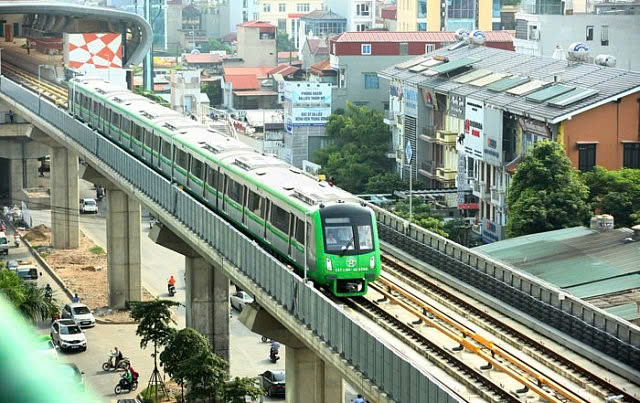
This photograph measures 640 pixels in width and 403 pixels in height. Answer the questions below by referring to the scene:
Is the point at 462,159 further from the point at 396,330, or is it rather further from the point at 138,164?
the point at 396,330

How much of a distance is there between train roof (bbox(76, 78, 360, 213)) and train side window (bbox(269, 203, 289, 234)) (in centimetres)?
40

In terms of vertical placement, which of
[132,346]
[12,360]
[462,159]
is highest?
[12,360]

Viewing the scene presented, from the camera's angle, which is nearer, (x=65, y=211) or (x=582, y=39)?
(x=65, y=211)

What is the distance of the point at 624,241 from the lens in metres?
43.6

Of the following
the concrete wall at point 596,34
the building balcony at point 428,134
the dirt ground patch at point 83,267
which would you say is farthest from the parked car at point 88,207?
the concrete wall at point 596,34

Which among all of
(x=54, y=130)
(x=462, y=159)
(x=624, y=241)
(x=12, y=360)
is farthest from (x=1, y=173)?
(x=12, y=360)

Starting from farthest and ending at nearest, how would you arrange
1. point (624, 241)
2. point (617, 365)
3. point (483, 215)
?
1. point (483, 215)
2. point (624, 241)
3. point (617, 365)

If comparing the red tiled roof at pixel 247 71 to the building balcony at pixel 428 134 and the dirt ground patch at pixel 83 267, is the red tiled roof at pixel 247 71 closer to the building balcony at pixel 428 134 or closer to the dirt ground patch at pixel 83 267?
the building balcony at pixel 428 134

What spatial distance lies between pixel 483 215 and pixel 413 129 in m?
14.2

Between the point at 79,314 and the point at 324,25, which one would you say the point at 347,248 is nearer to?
the point at 79,314

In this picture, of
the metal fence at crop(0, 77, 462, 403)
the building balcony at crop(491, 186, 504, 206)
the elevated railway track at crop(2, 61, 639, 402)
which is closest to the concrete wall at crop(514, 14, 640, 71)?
the building balcony at crop(491, 186, 504, 206)

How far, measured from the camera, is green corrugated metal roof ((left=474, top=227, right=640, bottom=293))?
38.8m

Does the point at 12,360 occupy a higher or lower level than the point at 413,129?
higher

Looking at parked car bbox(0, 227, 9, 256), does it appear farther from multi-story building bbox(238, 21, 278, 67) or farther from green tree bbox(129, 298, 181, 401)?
multi-story building bbox(238, 21, 278, 67)
